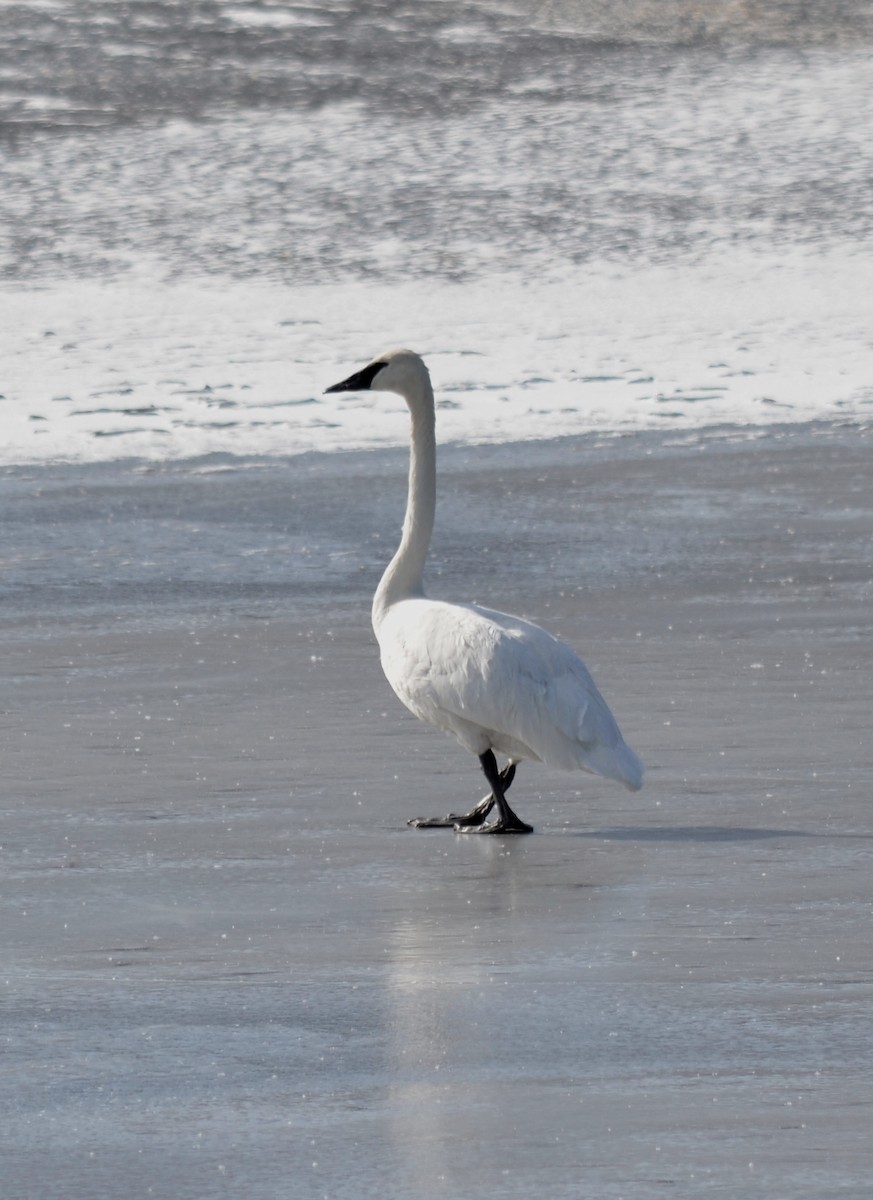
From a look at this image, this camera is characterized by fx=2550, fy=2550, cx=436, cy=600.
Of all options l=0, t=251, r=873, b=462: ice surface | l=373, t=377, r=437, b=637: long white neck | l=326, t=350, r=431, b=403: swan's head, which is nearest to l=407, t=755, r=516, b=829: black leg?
l=373, t=377, r=437, b=637: long white neck

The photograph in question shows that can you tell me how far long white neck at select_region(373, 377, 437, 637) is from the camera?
726 cm

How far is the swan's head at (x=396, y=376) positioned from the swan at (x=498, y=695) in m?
1.04

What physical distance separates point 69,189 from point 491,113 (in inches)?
223

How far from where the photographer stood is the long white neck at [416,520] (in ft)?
23.8

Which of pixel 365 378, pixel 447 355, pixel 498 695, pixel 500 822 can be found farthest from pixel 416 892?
pixel 447 355

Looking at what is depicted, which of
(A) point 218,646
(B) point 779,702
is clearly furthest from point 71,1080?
(A) point 218,646

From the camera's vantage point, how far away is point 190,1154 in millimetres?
3928

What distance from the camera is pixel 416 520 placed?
24.7ft

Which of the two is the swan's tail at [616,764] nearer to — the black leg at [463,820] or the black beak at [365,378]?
the black leg at [463,820]

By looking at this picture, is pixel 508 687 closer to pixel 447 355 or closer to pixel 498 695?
pixel 498 695

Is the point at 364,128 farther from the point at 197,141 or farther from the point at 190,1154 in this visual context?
the point at 190,1154

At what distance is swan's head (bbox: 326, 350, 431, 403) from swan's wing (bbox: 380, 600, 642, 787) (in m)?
1.19

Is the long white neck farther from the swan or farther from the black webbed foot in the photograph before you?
the black webbed foot

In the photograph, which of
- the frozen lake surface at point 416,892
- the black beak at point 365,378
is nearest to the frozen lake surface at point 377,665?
the frozen lake surface at point 416,892
